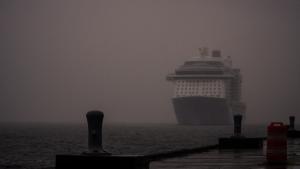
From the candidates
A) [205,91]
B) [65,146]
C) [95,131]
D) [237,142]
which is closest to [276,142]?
[95,131]

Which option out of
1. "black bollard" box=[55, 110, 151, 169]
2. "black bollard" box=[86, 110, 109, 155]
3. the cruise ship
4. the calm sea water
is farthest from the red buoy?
the cruise ship

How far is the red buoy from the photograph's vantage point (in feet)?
48.3

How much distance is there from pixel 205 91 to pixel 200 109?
689cm

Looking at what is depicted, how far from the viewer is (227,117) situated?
19712cm

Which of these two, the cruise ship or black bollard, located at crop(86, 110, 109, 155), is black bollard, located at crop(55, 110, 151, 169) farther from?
the cruise ship

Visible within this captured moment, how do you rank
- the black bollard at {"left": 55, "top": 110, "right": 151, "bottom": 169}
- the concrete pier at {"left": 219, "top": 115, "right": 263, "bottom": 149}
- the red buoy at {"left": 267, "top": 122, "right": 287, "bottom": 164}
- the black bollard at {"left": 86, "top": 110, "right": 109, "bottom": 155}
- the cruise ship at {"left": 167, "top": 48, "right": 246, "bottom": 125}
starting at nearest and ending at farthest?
the black bollard at {"left": 55, "top": 110, "right": 151, "bottom": 169} → the black bollard at {"left": 86, "top": 110, "right": 109, "bottom": 155} → the red buoy at {"left": 267, "top": 122, "right": 287, "bottom": 164} → the concrete pier at {"left": 219, "top": 115, "right": 263, "bottom": 149} → the cruise ship at {"left": 167, "top": 48, "right": 246, "bottom": 125}

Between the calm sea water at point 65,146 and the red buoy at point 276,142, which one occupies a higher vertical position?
the red buoy at point 276,142

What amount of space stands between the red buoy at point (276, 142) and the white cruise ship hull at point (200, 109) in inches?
6818

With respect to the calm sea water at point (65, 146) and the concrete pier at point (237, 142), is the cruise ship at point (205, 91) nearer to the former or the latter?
the calm sea water at point (65, 146)

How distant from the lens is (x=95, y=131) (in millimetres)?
11609

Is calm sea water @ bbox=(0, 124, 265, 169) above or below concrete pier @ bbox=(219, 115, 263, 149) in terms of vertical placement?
below

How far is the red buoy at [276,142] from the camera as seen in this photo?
1471cm

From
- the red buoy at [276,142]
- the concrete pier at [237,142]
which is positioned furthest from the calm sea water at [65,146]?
the red buoy at [276,142]

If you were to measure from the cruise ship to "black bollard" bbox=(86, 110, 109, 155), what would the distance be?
17147 cm
